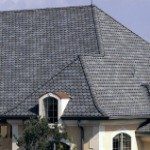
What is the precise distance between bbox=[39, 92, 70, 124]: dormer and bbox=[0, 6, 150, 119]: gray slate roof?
527 millimetres

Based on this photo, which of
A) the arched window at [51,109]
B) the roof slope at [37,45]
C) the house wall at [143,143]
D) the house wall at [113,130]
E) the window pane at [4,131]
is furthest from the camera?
the roof slope at [37,45]

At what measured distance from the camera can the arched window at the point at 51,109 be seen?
44938mm

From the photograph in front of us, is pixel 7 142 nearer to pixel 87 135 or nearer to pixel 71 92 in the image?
pixel 71 92

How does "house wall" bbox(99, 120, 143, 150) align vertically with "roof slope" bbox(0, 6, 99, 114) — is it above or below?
below

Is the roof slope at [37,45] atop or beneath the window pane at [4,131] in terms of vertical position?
atop

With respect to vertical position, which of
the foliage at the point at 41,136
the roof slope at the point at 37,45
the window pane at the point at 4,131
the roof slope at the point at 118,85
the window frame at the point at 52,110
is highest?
the roof slope at the point at 37,45

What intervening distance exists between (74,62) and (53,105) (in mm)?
4312

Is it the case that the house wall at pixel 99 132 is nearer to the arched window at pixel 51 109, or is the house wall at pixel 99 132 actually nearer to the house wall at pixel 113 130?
the house wall at pixel 113 130

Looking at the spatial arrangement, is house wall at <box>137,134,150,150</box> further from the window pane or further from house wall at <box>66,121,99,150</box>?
the window pane

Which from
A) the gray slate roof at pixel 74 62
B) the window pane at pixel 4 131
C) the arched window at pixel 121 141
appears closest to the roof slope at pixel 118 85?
the gray slate roof at pixel 74 62

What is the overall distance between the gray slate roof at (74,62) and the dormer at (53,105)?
0.53 meters

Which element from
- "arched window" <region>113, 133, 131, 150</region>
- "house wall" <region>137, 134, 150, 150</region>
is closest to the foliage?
"arched window" <region>113, 133, 131, 150</region>

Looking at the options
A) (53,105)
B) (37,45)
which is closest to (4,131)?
(53,105)

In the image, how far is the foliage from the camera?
40.7m
